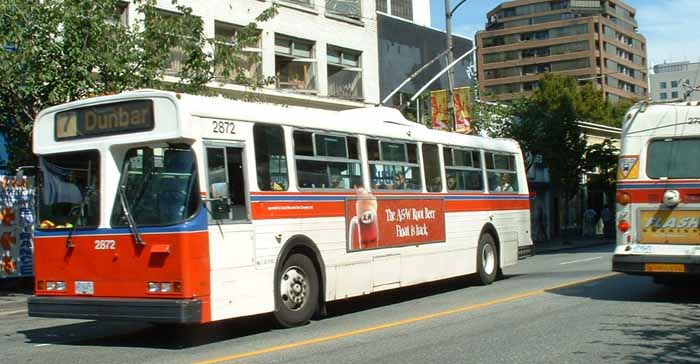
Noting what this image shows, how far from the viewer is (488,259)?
17734 mm

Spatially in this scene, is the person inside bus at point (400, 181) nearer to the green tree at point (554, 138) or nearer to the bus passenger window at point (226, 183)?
the bus passenger window at point (226, 183)

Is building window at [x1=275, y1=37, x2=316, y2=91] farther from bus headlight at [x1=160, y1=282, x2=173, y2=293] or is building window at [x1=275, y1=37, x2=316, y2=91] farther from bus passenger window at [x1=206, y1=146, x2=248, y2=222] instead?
bus headlight at [x1=160, y1=282, x2=173, y2=293]

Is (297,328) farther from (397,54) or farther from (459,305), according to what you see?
(397,54)

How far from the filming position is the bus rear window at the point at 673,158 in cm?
1372

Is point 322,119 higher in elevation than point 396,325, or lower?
higher

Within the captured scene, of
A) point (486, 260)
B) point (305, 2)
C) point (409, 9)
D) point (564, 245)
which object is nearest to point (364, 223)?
point (486, 260)

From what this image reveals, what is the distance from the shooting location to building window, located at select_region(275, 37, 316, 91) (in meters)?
31.0

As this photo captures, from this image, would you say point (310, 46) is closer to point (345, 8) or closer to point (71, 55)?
point (345, 8)

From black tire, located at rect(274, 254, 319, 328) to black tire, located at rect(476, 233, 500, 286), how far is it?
5798 mm

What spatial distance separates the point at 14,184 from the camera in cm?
1967

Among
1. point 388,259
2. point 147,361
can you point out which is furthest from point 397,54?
point 147,361

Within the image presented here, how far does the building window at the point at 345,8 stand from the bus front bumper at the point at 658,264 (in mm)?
21709

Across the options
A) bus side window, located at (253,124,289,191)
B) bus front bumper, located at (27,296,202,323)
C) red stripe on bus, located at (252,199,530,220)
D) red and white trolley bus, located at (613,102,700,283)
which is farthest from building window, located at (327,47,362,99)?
bus front bumper, located at (27,296,202,323)

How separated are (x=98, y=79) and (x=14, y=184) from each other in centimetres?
344
